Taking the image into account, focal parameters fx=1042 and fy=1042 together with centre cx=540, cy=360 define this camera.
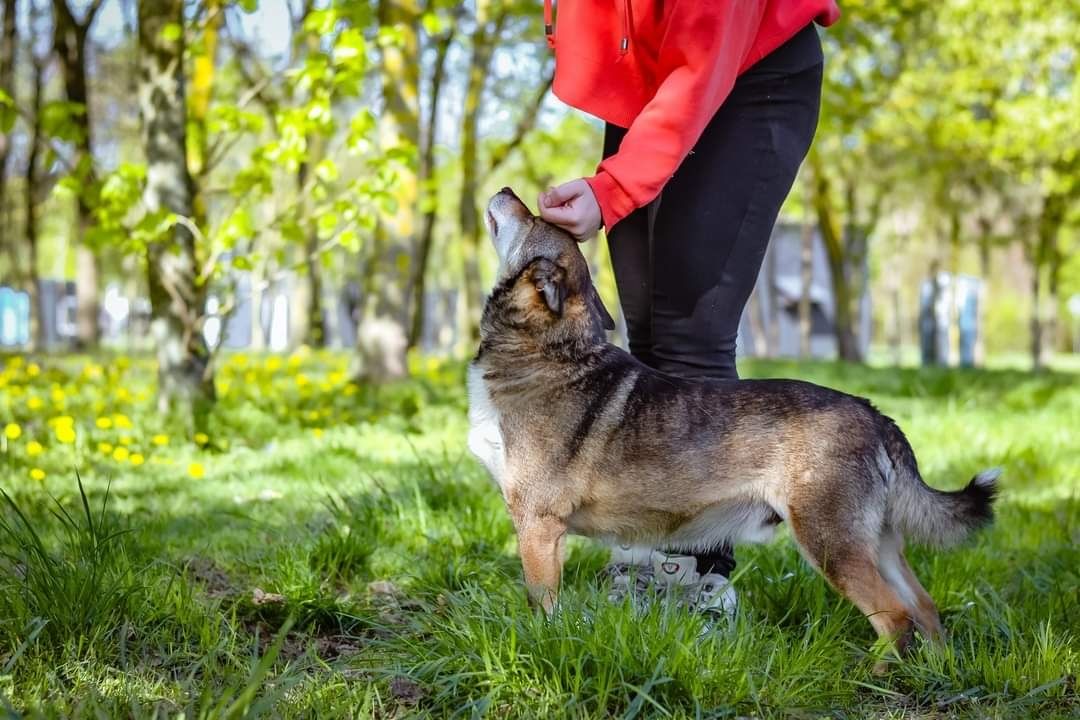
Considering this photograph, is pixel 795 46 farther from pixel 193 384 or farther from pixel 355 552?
pixel 193 384

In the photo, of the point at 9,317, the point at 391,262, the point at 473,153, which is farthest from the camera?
the point at 9,317

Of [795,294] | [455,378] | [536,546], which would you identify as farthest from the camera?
[795,294]

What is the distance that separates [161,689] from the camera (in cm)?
273

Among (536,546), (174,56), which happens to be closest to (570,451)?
(536,546)

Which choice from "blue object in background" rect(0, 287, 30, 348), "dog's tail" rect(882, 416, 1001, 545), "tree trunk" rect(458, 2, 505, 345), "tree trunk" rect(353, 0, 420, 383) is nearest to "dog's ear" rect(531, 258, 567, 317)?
"dog's tail" rect(882, 416, 1001, 545)

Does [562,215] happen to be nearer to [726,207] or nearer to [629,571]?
[726,207]

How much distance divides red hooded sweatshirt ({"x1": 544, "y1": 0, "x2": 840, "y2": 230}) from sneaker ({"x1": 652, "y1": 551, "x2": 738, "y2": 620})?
48.3 inches

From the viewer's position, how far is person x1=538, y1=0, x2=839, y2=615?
3.32 meters

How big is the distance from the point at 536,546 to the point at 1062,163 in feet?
64.8

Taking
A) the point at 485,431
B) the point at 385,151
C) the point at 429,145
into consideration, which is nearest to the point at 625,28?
the point at 485,431

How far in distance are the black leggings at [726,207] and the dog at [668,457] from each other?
1.03 ft

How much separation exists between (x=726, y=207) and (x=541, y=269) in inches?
27.6

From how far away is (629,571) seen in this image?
3.62 metres

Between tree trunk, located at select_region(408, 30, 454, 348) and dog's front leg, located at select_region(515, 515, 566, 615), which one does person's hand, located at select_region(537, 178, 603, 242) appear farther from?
tree trunk, located at select_region(408, 30, 454, 348)
